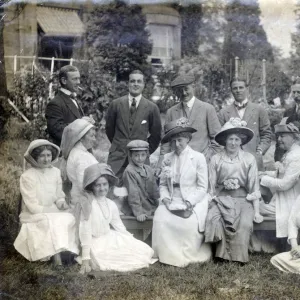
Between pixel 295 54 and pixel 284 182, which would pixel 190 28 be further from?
pixel 284 182

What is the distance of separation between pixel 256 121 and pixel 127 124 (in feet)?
4.00

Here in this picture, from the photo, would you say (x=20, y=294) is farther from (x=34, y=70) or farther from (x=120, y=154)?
(x=34, y=70)

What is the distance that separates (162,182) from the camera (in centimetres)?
507

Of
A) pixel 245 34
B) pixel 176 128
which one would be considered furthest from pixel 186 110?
pixel 245 34

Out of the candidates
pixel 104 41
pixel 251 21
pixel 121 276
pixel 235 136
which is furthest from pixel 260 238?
pixel 104 41

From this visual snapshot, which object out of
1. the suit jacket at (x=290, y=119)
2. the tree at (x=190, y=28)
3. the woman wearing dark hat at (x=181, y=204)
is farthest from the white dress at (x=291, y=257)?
the tree at (x=190, y=28)

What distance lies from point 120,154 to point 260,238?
1.47 m

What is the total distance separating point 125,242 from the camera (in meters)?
4.78

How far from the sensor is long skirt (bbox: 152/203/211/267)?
484cm

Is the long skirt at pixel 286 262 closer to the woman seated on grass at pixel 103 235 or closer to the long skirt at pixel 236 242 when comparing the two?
the long skirt at pixel 236 242

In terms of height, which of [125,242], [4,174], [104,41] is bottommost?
[125,242]

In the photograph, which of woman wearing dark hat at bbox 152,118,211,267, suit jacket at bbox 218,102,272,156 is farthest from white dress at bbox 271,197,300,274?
suit jacket at bbox 218,102,272,156

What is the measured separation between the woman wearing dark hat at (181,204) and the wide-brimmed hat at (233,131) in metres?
0.23

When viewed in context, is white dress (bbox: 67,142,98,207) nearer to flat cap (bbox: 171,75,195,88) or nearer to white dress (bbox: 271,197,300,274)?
flat cap (bbox: 171,75,195,88)
